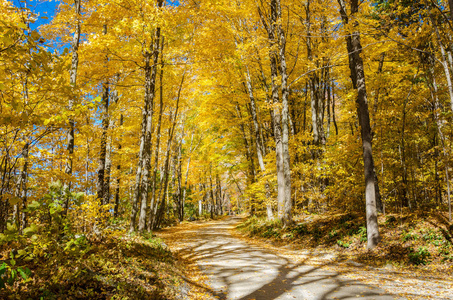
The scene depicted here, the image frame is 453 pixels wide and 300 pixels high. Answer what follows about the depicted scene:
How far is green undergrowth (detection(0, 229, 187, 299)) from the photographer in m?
2.99

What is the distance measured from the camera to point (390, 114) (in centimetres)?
923

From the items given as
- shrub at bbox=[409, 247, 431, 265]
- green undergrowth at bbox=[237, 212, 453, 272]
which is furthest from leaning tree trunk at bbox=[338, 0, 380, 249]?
shrub at bbox=[409, 247, 431, 265]

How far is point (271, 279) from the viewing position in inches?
219

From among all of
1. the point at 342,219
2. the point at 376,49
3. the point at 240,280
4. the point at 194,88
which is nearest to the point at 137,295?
the point at 240,280

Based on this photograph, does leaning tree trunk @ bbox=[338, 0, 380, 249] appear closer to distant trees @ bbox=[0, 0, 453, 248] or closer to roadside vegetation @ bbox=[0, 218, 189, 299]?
distant trees @ bbox=[0, 0, 453, 248]

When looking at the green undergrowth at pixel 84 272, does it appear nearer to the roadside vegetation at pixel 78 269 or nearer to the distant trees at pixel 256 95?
the roadside vegetation at pixel 78 269

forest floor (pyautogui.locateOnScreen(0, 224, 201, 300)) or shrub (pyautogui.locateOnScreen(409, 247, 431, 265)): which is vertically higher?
forest floor (pyautogui.locateOnScreen(0, 224, 201, 300))

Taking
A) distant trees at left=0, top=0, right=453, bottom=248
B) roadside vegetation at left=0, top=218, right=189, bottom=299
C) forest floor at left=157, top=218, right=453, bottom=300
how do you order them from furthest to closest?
distant trees at left=0, top=0, right=453, bottom=248
forest floor at left=157, top=218, right=453, bottom=300
roadside vegetation at left=0, top=218, right=189, bottom=299

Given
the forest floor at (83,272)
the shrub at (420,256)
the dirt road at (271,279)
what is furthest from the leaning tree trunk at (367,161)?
the forest floor at (83,272)

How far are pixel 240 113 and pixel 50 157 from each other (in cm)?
1222

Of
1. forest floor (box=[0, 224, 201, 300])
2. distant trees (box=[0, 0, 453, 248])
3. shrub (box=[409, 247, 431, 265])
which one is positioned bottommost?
shrub (box=[409, 247, 431, 265])

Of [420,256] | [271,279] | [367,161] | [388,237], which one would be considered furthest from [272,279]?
[367,161]

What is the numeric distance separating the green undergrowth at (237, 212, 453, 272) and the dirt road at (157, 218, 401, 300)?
1688 mm

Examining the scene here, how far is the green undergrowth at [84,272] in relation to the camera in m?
2.99
